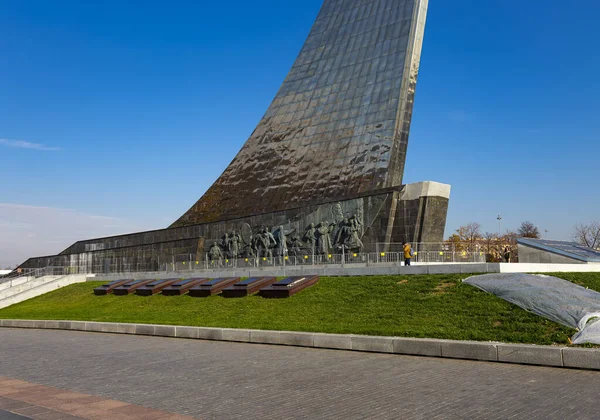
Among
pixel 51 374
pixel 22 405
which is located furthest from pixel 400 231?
pixel 22 405

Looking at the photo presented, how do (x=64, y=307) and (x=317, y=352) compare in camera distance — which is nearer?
(x=317, y=352)

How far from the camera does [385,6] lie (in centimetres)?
3119

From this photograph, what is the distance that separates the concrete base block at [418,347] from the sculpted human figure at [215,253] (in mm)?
20808

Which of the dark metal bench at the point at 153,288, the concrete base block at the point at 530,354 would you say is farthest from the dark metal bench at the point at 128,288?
the concrete base block at the point at 530,354

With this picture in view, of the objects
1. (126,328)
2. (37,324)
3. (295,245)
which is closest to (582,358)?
(126,328)

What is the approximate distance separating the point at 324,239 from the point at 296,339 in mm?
14346

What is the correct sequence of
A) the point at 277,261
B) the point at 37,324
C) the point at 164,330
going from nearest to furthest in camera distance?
the point at 164,330
the point at 37,324
the point at 277,261

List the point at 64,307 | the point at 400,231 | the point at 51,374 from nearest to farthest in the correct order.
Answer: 1. the point at 51,374
2. the point at 64,307
3. the point at 400,231

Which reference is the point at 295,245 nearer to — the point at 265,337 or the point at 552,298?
the point at 265,337

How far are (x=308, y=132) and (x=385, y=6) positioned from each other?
8447 millimetres

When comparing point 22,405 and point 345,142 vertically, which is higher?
point 345,142

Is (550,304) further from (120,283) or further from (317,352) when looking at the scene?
(120,283)

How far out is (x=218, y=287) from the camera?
695 inches

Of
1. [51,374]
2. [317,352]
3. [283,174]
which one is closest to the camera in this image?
[51,374]
